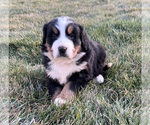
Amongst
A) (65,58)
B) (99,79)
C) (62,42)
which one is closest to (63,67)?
(65,58)

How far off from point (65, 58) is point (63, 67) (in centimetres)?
21

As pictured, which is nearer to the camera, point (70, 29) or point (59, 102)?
point (59, 102)

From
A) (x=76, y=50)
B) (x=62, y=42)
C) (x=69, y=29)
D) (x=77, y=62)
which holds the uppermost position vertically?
(x=69, y=29)

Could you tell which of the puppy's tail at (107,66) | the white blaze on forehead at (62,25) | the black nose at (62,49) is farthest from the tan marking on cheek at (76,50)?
the puppy's tail at (107,66)

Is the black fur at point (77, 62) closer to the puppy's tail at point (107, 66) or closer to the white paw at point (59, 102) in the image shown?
the white paw at point (59, 102)

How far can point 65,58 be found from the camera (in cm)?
238

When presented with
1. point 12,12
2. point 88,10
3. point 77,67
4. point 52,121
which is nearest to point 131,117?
point 52,121

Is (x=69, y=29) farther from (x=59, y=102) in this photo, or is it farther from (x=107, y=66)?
(x=107, y=66)

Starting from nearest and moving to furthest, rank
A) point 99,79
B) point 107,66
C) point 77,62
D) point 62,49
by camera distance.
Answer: point 62,49, point 77,62, point 99,79, point 107,66

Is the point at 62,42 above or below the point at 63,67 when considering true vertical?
above

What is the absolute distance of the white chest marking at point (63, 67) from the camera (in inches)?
98.0

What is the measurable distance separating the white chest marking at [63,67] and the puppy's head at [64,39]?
0.45 feet

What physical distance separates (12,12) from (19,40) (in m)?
4.42

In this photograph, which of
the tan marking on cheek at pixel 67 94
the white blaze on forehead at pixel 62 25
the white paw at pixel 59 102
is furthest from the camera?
the white blaze on forehead at pixel 62 25
